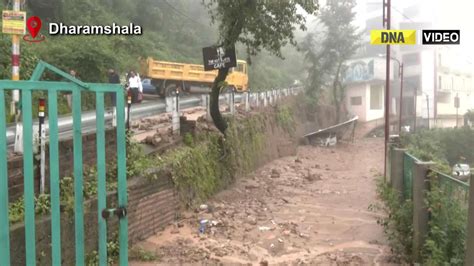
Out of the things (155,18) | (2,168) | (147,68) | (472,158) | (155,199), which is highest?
(155,18)

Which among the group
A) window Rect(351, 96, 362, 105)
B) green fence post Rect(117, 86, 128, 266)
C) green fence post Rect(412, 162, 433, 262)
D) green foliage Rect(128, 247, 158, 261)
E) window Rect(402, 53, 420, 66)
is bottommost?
green foliage Rect(128, 247, 158, 261)

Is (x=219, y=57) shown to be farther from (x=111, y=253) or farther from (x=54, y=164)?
(x=54, y=164)

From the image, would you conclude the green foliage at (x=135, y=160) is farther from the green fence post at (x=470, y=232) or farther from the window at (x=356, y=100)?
the window at (x=356, y=100)

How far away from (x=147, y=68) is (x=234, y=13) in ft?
36.6

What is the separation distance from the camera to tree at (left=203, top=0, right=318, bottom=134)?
1227 cm

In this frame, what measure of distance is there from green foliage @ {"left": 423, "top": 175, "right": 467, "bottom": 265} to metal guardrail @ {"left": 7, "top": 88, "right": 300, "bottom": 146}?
4.98m

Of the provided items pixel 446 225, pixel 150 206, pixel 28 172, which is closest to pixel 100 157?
→ pixel 28 172

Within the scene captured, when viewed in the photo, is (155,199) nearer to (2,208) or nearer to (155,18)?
(2,208)

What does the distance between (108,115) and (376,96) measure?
4083 cm

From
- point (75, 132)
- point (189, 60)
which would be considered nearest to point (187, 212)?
point (75, 132)

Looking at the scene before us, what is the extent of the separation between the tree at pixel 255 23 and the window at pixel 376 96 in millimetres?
33543

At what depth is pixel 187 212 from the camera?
9.62m

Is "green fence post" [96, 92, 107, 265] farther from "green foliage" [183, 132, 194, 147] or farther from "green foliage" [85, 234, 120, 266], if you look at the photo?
"green foliage" [183, 132, 194, 147]

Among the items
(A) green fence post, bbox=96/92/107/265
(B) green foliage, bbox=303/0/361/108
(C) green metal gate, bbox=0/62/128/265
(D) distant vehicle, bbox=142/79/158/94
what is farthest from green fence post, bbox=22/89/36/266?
(B) green foliage, bbox=303/0/361/108
